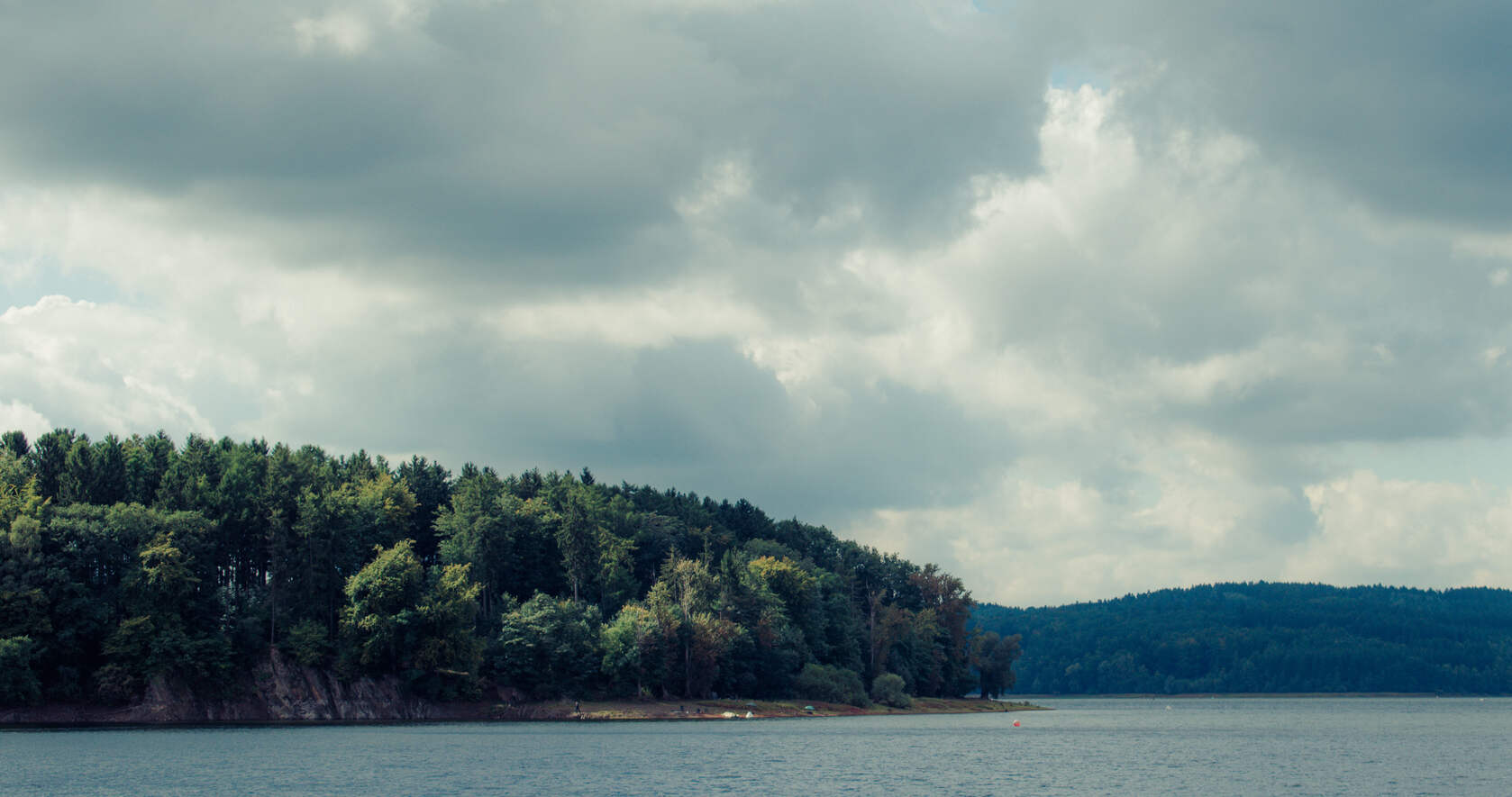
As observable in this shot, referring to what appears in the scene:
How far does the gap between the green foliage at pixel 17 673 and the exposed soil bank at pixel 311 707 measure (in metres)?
2.83

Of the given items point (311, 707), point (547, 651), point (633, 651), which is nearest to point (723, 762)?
point (633, 651)

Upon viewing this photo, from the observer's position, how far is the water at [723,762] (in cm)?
8706

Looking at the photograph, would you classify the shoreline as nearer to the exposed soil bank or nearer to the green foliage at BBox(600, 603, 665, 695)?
the exposed soil bank

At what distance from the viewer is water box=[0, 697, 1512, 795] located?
286 feet

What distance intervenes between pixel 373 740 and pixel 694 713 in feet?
219

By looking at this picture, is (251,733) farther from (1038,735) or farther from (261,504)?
(1038,735)

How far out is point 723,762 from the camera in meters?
107

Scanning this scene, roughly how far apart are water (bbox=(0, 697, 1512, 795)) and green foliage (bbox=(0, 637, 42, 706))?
6.38 m

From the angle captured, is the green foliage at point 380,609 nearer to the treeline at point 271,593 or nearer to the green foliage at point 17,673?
the treeline at point 271,593

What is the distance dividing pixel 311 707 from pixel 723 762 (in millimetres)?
77239

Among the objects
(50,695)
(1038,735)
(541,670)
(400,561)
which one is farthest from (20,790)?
(1038,735)

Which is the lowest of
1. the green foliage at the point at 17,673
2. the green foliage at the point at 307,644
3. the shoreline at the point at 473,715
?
the shoreline at the point at 473,715

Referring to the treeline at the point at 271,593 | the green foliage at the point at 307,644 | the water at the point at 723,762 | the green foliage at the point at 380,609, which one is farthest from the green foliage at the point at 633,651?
the green foliage at the point at 307,644

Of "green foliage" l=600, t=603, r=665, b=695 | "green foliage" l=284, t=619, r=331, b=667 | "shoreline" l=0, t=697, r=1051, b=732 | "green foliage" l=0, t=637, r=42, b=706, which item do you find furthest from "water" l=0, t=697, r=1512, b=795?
"green foliage" l=600, t=603, r=665, b=695
